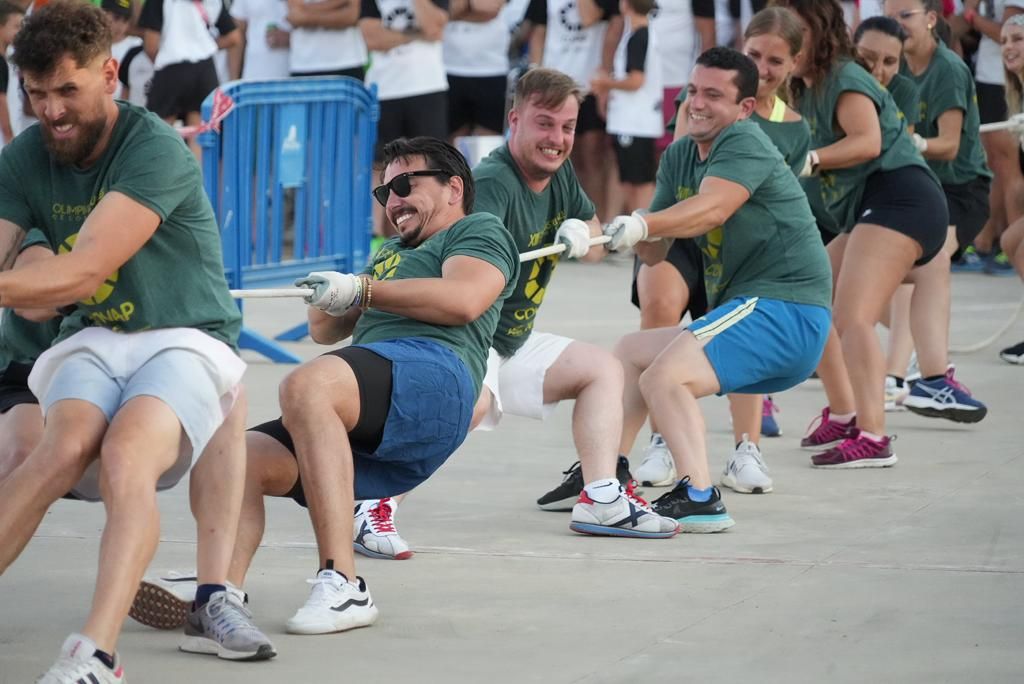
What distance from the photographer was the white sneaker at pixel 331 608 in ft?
14.3

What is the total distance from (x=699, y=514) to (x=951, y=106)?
11.2 feet

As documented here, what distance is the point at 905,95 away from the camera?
796 centimetres

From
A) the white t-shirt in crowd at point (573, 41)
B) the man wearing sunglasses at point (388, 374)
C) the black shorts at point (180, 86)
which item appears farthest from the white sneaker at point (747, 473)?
the white t-shirt in crowd at point (573, 41)

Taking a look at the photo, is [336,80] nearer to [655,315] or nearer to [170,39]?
[170,39]

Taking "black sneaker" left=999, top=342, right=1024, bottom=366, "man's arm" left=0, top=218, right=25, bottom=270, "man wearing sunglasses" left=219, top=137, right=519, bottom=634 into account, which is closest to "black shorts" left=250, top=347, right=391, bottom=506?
"man wearing sunglasses" left=219, top=137, right=519, bottom=634

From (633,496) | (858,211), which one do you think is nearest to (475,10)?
(858,211)

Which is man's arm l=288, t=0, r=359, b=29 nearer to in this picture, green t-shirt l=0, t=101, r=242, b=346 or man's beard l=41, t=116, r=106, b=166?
green t-shirt l=0, t=101, r=242, b=346

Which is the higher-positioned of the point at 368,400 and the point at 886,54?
the point at 886,54

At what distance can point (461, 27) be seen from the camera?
1238 cm

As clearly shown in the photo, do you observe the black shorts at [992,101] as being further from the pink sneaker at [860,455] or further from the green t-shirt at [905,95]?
the pink sneaker at [860,455]

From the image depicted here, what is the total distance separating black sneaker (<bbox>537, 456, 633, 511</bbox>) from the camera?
19.6 feet

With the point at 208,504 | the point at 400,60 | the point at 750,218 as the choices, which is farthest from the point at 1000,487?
the point at 400,60

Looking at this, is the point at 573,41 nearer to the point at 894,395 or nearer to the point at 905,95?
the point at 905,95

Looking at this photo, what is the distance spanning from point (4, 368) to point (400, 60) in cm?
719
